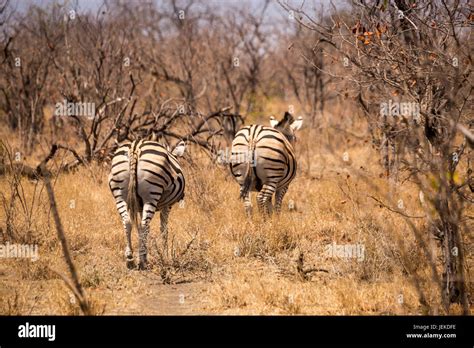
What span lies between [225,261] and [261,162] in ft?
5.89

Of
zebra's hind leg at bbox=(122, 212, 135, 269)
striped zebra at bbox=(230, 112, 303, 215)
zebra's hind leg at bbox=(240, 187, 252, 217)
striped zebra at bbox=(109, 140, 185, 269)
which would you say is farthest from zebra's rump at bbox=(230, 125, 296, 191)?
zebra's hind leg at bbox=(122, 212, 135, 269)

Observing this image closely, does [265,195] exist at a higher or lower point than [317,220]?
higher

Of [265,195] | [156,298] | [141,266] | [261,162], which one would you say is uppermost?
[261,162]

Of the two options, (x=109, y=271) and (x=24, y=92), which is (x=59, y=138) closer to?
(x=24, y=92)

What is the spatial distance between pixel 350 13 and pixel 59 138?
9.87m

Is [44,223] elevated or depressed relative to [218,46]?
depressed

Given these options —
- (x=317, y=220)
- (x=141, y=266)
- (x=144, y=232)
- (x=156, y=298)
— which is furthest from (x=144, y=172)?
(x=317, y=220)

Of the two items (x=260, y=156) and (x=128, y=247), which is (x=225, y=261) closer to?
(x=128, y=247)

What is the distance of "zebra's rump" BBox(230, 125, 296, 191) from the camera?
8492mm

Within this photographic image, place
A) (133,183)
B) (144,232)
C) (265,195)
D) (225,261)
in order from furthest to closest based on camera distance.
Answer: (265,195) < (225,261) < (144,232) < (133,183)

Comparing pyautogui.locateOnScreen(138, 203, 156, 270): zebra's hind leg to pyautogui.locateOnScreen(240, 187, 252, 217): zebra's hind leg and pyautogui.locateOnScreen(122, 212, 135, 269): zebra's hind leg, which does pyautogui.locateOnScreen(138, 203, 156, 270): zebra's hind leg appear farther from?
pyautogui.locateOnScreen(240, 187, 252, 217): zebra's hind leg

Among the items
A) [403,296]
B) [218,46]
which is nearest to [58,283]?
[403,296]

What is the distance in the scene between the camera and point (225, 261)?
718cm

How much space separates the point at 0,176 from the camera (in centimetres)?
1062
